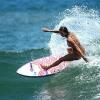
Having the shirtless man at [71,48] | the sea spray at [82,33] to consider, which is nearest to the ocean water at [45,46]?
the sea spray at [82,33]

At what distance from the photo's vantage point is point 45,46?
74.4 ft

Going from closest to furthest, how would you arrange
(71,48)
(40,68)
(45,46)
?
(71,48) < (40,68) < (45,46)

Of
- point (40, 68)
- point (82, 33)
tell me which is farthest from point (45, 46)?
point (40, 68)

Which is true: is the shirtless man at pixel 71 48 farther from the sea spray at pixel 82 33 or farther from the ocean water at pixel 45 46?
the sea spray at pixel 82 33

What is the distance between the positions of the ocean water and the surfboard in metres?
0.34

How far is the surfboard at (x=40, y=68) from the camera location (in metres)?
17.5

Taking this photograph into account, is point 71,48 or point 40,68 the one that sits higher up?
point 71,48

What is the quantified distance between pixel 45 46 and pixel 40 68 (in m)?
4.84

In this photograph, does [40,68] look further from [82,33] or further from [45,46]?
[82,33]

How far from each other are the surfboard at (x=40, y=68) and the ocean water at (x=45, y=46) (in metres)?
0.34

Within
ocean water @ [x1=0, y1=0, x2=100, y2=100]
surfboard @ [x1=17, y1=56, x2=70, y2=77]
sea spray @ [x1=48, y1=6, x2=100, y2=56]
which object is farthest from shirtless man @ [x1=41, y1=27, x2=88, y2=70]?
sea spray @ [x1=48, y1=6, x2=100, y2=56]

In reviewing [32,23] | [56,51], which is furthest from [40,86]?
[32,23]

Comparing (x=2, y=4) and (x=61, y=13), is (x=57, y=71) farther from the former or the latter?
(x=2, y=4)

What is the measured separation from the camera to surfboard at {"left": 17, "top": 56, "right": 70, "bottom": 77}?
17.5m
